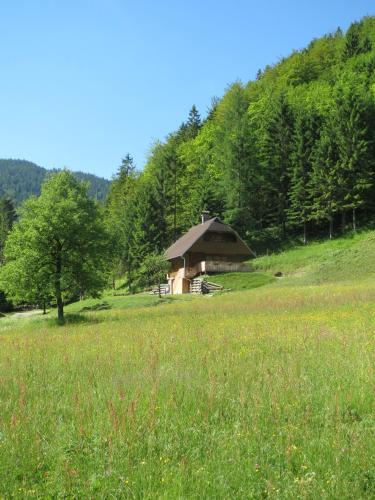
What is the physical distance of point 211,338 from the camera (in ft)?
40.4

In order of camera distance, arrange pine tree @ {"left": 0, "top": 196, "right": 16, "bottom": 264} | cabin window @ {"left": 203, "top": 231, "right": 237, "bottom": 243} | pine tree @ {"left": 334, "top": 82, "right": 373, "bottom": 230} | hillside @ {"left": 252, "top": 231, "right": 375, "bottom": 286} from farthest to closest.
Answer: pine tree @ {"left": 0, "top": 196, "right": 16, "bottom": 264} → pine tree @ {"left": 334, "top": 82, "right": 373, "bottom": 230} → cabin window @ {"left": 203, "top": 231, "right": 237, "bottom": 243} → hillside @ {"left": 252, "top": 231, "right": 375, "bottom": 286}

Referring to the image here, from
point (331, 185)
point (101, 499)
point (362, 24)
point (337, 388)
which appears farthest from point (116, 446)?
point (362, 24)

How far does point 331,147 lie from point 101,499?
61.8m

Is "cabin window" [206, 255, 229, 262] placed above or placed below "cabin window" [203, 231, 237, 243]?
below

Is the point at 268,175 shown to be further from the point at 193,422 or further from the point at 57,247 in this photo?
the point at 193,422

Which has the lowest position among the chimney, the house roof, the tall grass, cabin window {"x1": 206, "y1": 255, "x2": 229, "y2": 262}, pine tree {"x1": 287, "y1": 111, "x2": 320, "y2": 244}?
the tall grass

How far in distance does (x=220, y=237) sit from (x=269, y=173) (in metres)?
17.8

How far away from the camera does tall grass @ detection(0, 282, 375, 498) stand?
165 inches

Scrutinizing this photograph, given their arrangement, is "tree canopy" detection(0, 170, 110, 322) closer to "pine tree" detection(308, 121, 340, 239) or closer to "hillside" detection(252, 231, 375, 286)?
"hillside" detection(252, 231, 375, 286)

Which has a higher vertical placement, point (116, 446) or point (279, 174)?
point (279, 174)

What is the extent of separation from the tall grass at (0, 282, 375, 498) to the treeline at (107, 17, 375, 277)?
48494mm

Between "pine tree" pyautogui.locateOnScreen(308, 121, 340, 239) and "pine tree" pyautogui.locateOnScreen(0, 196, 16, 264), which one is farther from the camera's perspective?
"pine tree" pyautogui.locateOnScreen(0, 196, 16, 264)

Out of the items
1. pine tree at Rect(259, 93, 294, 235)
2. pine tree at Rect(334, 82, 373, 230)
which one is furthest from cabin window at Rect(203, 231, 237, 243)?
pine tree at Rect(334, 82, 373, 230)

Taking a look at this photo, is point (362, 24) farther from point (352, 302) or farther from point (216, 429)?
point (216, 429)
